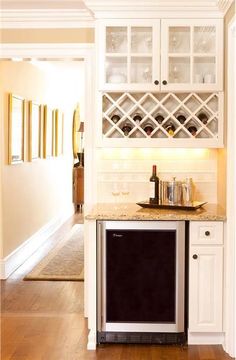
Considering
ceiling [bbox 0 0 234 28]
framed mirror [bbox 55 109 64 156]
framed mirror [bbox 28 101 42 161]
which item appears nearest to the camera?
ceiling [bbox 0 0 234 28]

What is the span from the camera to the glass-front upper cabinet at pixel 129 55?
14.3 ft

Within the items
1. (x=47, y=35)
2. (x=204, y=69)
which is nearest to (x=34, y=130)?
(x=47, y=35)

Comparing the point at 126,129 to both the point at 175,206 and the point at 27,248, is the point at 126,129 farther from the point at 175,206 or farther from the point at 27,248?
the point at 27,248

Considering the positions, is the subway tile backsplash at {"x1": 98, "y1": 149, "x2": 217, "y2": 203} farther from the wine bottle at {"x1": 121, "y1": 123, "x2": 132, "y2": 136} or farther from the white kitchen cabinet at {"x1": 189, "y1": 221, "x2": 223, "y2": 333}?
the white kitchen cabinet at {"x1": 189, "y1": 221, "x2": 223, "y2": 333}

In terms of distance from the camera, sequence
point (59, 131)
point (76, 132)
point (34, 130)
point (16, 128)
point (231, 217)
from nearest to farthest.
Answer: point (231, 217) < point (16, 128) < point (34, 130) < point (59, 131) < point (76, 132)

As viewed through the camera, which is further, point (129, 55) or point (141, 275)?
point (129, 55)

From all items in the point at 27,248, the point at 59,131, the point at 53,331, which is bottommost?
the point at 53,331

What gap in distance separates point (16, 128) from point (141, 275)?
3.07 metres

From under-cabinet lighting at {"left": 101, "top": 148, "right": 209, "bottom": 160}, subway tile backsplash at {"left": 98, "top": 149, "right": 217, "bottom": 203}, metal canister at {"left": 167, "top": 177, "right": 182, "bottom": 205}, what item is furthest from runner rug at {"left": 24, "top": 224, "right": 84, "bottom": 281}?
metal canister at {"left": 167, "top": 177, "right": 182, "bottom": 205}

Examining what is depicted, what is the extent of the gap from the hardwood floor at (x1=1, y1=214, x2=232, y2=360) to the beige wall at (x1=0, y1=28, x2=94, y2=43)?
7.54 ft

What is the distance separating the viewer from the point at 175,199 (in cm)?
446

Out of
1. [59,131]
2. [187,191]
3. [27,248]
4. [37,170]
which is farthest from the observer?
[59,131]

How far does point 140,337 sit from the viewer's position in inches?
162

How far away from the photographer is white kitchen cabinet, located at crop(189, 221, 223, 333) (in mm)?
4062
